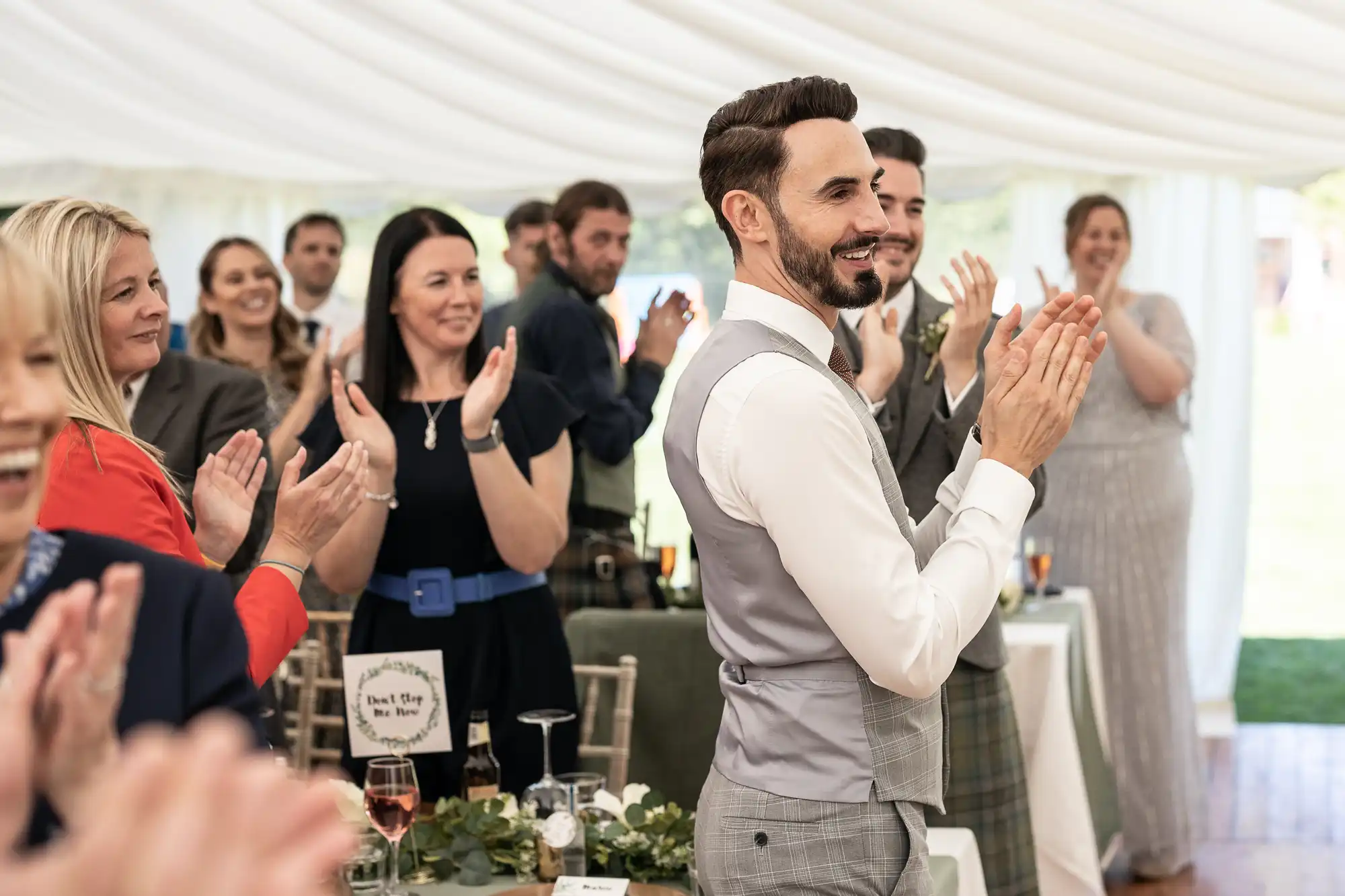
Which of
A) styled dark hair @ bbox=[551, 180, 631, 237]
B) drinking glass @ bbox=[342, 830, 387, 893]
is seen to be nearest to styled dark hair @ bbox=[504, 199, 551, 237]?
styled dark hair @ bbox=[551, 180, 631, 237]

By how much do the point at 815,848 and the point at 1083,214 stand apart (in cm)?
334

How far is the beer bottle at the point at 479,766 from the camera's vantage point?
7.50 feet

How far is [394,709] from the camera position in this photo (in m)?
2.38

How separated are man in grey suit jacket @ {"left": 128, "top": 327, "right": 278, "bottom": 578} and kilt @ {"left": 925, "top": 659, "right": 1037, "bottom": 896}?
4.27 ft

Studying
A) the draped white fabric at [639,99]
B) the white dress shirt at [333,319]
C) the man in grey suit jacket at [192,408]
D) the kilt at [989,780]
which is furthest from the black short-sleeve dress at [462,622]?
the white dress shirt at [333,319]

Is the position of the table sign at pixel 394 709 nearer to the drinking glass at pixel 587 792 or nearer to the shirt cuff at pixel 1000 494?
the drinking glass at pixel 587 792

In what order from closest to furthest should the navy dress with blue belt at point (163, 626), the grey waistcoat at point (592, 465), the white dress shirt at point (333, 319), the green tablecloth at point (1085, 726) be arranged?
the navy dress with blue belt at point (163, 626), the green tablecloth at point (1085, 726), the grey waistcoat at point (592, 465), the white dress shirt at point (333, 319)

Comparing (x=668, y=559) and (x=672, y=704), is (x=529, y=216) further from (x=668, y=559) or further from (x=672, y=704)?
(x=672, y=704)

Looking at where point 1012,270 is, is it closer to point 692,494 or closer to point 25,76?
point 25,76

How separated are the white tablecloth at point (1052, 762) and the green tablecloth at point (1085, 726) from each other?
87 mm

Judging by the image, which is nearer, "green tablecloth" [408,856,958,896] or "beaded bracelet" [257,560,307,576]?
"beaded bracelet" [257,560,307,576]

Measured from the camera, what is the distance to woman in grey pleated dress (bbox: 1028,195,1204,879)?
4.44m

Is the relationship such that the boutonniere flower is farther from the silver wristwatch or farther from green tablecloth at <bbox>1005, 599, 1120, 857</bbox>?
green tablecloth at <bbox>1005, 599, 1120, 857</bbox>

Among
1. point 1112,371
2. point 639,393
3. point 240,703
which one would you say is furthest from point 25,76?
point 240,703
